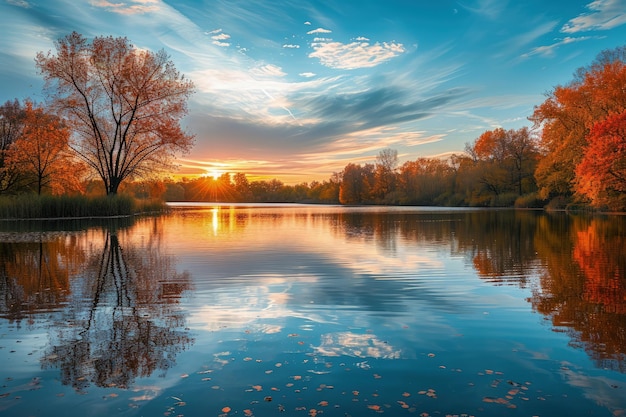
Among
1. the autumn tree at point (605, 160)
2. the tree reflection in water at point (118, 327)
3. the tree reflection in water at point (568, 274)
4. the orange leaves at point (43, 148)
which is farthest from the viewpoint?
the orange leaves at point (43, 148)

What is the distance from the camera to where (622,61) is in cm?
5338

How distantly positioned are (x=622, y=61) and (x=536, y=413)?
62.1 m

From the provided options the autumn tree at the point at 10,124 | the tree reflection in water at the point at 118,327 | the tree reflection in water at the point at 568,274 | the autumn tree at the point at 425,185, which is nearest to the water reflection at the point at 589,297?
the tree reflection in water at the point at 568,274

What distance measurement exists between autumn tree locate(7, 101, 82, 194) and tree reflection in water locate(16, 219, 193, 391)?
39.4 meters

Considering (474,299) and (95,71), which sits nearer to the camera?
(474,299)

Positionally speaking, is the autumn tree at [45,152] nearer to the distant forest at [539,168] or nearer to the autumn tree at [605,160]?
the distant forest at [539,168]

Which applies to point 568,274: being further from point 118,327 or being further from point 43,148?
point 43,148

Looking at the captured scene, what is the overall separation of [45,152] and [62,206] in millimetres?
11713

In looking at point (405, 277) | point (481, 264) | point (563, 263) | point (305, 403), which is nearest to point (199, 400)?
point (305, 403)

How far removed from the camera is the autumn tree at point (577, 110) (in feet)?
163

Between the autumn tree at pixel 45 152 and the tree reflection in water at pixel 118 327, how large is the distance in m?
39.4

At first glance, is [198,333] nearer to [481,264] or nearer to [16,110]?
[481,264]

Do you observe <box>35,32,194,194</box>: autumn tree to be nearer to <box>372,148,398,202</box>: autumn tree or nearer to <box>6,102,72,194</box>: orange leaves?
Result: <box>6,102,72,194</box>: orange leaves

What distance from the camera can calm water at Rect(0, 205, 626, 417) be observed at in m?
5.45
